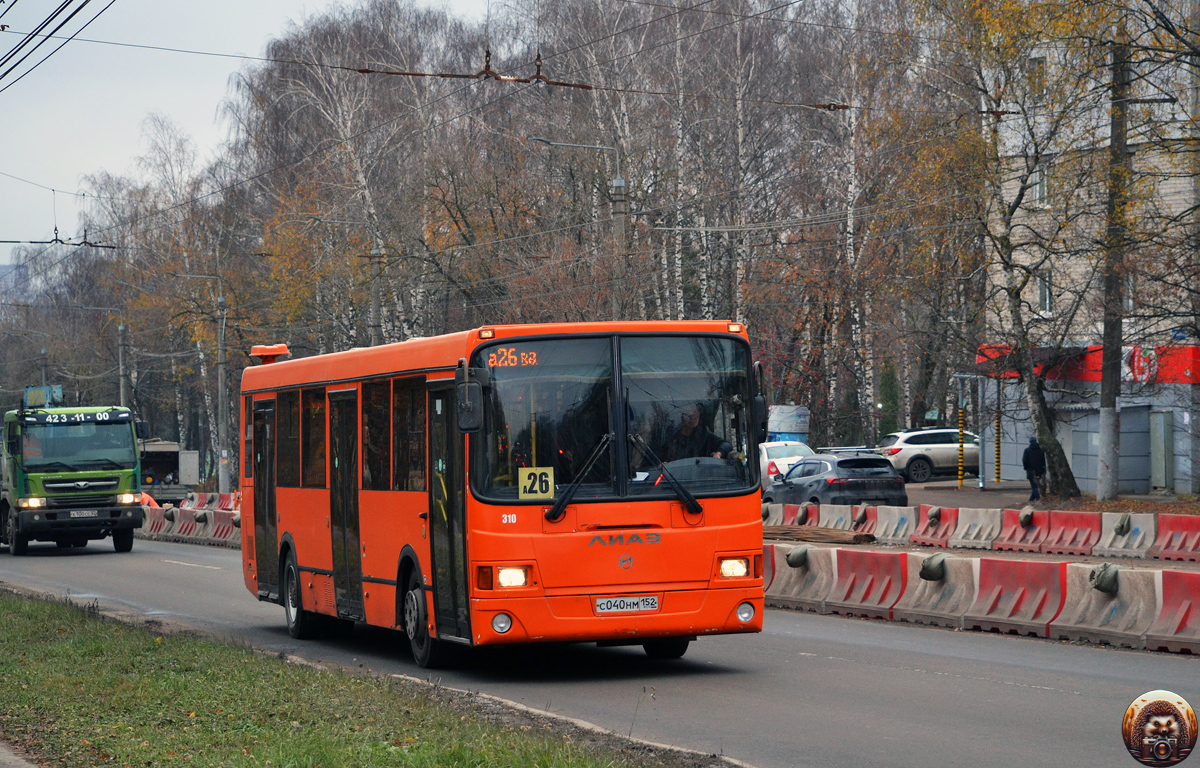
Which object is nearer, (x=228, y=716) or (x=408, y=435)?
(x=228, y=716)

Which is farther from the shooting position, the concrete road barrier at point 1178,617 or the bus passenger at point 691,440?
the concrete road barrier at point 1178,617

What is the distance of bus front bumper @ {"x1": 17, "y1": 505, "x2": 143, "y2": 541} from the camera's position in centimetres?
3006

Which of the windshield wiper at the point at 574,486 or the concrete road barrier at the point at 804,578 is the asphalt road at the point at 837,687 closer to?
the concrete road barrier at the point at 804,578

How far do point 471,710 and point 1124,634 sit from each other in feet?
20.4

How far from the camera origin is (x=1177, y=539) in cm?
2130

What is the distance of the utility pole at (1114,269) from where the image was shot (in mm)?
26453

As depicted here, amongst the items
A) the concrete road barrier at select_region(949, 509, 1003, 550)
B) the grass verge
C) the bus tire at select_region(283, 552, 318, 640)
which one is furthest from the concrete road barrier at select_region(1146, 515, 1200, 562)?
the grass verge

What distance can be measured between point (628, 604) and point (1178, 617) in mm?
4754

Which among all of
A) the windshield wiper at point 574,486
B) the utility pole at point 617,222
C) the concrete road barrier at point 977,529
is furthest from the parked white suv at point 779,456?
the windshield wiper at point 574,486

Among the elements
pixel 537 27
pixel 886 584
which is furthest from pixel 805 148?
pixel 886 584

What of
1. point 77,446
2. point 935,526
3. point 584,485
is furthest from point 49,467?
point 584,485

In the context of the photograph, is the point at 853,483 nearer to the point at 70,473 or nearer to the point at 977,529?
the point at 977,529

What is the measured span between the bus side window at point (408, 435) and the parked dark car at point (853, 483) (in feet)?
67.6

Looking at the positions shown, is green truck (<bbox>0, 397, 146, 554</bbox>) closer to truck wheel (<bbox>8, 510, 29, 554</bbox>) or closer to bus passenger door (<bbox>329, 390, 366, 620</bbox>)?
truck wheel (<bbox>8, 510, 29, 554</bbox>)
